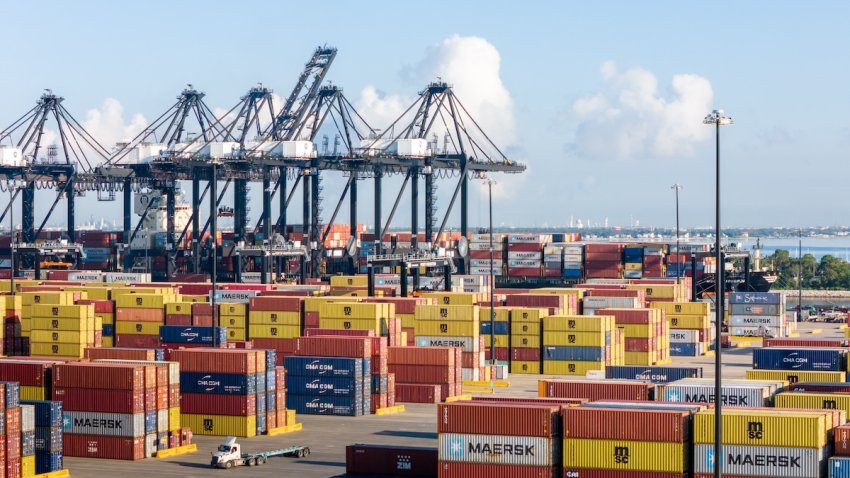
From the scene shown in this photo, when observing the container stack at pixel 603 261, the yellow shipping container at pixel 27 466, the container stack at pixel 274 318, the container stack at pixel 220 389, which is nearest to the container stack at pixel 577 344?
the container stack at pixel 274 318

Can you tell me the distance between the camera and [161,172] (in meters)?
135

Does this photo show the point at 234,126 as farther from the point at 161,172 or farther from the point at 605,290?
the point at 605,290

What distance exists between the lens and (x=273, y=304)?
77.4m

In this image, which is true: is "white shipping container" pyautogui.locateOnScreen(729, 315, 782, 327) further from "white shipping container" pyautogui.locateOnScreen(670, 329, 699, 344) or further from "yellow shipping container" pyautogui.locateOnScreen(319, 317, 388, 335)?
"yellow shipping container" pyautogui.locateOnScreen(319, 317, 388, 335)

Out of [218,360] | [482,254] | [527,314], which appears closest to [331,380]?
[218,360]

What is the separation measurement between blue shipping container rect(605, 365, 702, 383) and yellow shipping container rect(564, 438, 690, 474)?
23398mm

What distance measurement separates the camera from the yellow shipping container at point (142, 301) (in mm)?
82312

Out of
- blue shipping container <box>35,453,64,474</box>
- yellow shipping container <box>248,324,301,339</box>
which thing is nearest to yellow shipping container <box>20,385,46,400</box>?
blue shipping container <box>35,453,64,474</box>

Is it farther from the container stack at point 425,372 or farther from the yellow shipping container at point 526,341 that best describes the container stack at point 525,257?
the container stack at point 425,372

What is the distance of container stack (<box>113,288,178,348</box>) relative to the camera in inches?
3233

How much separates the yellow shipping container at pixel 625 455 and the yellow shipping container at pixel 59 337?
4058 centimetres

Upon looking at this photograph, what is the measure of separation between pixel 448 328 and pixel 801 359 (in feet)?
63.5

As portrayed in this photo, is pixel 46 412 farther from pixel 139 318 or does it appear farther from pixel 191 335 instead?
pixel 139 318

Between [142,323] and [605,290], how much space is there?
1267 inches
